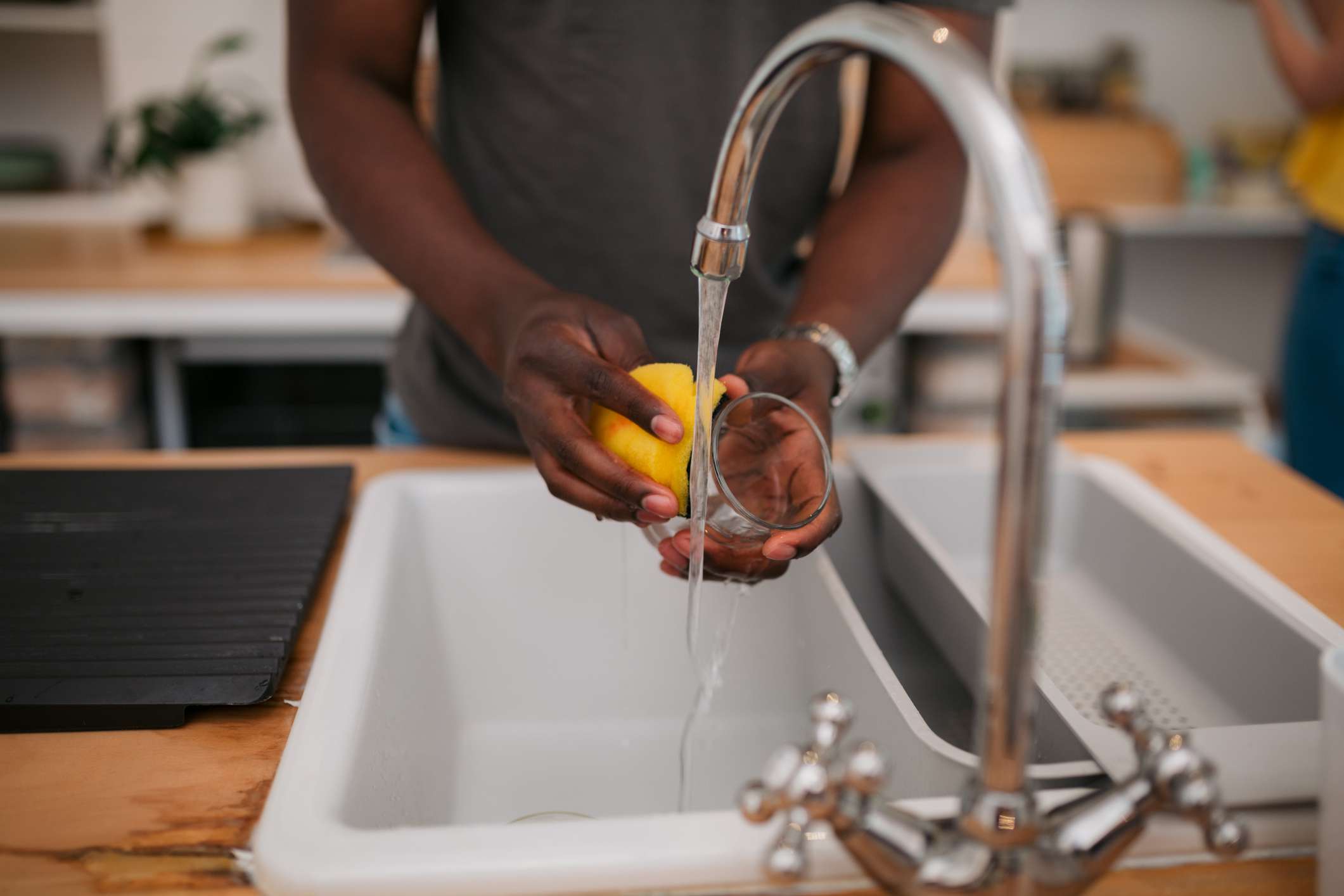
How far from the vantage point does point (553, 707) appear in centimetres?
87

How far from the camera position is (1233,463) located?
1.05 m

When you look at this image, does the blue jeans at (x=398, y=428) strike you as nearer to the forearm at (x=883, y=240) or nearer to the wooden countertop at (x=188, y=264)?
the forearm at (x=883, y=240)

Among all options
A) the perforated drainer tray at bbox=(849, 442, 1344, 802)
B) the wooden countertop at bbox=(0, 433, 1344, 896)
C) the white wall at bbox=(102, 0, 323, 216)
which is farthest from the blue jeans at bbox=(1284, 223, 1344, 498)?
the white wall at bbox=(102, 0, 323, 216)

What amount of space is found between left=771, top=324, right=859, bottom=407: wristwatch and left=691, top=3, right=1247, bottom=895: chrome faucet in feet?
1.13

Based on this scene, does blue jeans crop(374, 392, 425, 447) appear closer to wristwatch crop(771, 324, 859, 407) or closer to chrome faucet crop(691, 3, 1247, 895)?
wristwatch crop(771, 324, 859, 407)

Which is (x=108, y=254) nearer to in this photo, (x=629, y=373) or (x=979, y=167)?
(x=629, y=373)

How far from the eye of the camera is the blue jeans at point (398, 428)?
118cm

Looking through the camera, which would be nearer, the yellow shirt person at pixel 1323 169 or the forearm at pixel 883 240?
the forearm at pixel 883 240

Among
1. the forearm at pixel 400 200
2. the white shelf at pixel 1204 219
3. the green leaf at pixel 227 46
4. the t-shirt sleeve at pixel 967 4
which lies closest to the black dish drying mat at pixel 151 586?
the forearm at pixel 400 200

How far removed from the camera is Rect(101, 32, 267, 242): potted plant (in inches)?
87.4

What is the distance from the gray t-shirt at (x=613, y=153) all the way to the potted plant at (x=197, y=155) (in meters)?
1.32

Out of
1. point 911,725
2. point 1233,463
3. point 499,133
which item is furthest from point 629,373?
point 1233,463

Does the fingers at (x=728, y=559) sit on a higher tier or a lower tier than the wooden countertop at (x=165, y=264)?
higher

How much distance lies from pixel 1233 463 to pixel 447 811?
2.51 ft
